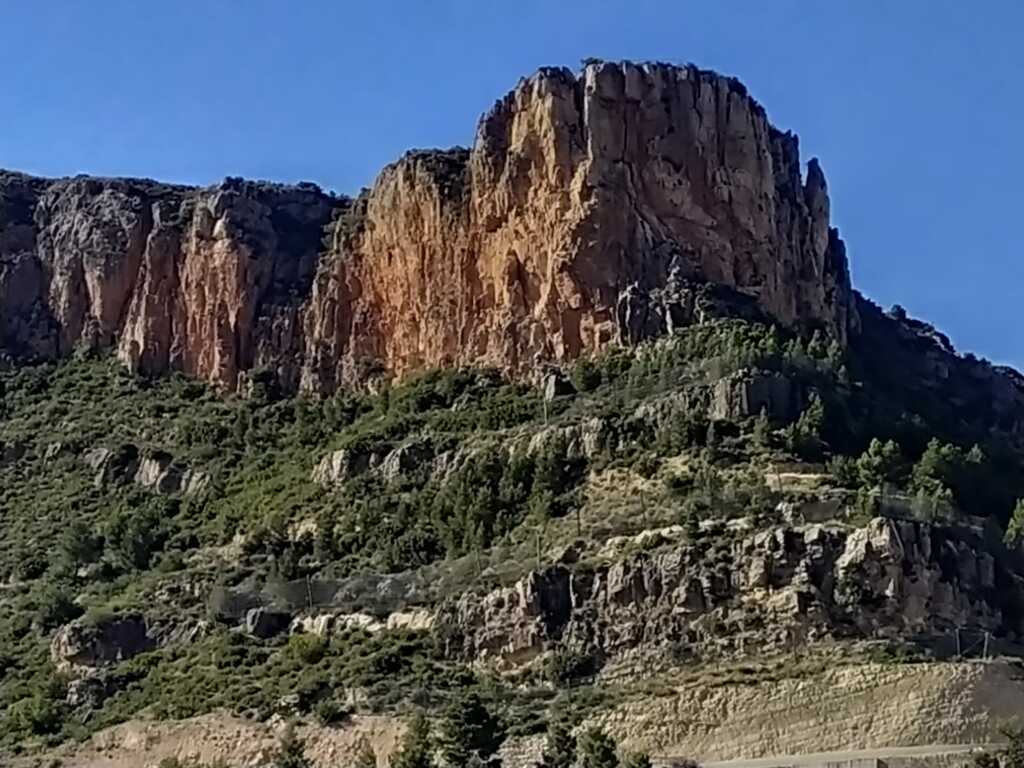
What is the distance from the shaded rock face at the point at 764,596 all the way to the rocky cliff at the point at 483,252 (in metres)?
16.8

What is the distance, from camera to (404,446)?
74.2 meters

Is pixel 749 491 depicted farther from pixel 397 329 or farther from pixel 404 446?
pixel 397 329

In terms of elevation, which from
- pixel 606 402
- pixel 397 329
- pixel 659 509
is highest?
pixel 397 329

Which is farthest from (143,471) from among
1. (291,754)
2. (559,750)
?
(559,750)

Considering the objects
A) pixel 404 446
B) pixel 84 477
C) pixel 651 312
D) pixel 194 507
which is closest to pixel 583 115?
pixel 651 312

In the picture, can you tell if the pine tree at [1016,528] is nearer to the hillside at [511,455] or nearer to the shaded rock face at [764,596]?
the hillside at [511,455]

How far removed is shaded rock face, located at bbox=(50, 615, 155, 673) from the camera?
6838 centimetres

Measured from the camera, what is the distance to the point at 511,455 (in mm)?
70000

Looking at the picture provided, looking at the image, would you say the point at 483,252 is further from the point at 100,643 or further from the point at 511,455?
the point at 100,643

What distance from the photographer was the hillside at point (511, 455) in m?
56.4

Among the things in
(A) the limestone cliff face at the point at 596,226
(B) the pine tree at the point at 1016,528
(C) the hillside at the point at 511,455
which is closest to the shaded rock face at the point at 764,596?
(C) the hillside at the point at 511,455

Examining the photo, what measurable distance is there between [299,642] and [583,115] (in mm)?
23691

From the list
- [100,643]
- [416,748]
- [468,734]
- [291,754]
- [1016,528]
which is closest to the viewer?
[416,748]

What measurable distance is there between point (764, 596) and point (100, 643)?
2293cm
